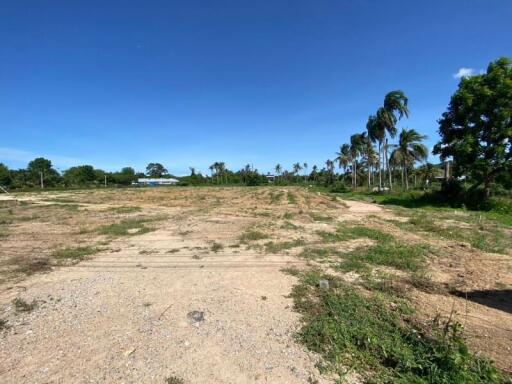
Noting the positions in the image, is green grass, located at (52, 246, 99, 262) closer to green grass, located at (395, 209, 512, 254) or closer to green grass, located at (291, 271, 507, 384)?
green grass, located at (291, 271, 507, 384)

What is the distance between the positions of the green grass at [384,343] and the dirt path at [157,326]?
30 centimetres

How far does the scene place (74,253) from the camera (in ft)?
24.7

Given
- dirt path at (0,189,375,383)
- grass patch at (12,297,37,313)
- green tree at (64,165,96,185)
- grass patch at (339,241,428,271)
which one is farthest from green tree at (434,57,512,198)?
green tree at (64,165,96,185)

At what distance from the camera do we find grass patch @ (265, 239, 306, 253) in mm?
7689

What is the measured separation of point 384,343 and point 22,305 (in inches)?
213

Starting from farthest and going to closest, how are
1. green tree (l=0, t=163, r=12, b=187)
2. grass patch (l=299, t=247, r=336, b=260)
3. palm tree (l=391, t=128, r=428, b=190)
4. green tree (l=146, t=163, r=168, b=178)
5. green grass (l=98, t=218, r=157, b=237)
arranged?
1. green tree (l=146, t=163, r=168, b=178)
2. green tree (l=0, t=163, r=12, b=187)
3. palm tree (l=391, t=128, r=428, b=190)
4. green grass (l=98, t=218, r=157, b=237)
5. grass patch (l=299, t=247, r=336, b=260)

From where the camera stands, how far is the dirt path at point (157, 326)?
2.99 m

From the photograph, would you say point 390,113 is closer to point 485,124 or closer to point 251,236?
point 485,124

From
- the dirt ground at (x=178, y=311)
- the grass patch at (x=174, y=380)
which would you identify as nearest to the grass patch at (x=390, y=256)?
the dirt ground at (x=178, y=311)

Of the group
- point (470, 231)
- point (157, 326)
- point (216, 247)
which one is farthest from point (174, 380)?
point (470, 231)

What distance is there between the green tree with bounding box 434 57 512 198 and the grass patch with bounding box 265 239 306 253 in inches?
502

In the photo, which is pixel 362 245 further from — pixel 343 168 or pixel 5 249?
pixel 343 168

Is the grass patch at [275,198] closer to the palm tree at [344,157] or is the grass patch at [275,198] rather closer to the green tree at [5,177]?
the palm tree at [344,157]

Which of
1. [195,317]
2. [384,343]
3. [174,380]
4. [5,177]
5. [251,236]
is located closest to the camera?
[174,380]
